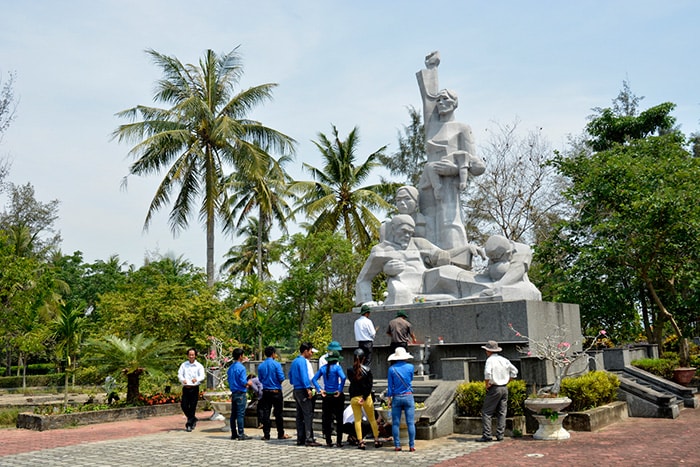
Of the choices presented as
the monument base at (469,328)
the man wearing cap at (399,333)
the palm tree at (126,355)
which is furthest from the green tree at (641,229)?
the palm tree at (126,355)

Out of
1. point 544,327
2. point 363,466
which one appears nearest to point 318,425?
point 363,466

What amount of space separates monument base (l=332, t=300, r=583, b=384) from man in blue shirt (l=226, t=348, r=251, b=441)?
9.93ft

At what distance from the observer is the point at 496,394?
30.2 ft

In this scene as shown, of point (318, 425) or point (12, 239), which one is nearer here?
point (318, 425)

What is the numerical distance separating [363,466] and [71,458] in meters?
4.29

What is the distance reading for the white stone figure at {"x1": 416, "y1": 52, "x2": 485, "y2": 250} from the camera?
45.4 ft

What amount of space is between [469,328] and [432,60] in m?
6.53

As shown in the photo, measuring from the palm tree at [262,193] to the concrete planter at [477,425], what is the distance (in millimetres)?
15794

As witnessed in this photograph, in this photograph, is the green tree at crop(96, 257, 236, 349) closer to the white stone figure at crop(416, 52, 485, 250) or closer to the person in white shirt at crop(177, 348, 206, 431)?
the person in white shirt at crop(177, 348, 206, 431)

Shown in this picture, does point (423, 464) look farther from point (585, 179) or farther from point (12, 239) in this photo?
point (12, 239)

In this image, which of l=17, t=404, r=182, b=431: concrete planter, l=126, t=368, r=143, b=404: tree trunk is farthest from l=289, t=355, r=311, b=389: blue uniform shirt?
l=126, t=368, r=143, b=404: tree trunk

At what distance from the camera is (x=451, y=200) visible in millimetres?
14008

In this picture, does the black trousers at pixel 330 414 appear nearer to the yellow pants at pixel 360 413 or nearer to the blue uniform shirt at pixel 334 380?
the blue uniform shirt at pixel 334 380

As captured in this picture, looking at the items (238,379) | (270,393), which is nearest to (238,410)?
(238,379)
